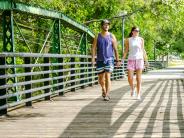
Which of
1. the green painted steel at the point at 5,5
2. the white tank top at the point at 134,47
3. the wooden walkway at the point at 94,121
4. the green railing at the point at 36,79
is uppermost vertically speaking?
the green painted steel at the point at 5,5

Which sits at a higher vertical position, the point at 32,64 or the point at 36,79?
the point at 32,64

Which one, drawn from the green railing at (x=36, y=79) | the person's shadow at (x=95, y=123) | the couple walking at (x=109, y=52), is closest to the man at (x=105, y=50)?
the couple walking at (x=109, y=52)

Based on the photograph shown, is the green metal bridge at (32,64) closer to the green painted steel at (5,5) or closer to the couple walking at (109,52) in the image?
the green painted steel at (5,5)

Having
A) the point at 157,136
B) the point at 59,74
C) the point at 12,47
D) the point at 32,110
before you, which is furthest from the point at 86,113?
the point at 59,74

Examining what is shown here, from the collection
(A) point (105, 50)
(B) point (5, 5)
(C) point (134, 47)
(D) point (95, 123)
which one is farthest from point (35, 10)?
(D) point (95, 123)

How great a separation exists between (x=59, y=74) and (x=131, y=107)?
3.85m

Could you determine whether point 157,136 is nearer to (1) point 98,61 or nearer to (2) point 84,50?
(1) point 98,61

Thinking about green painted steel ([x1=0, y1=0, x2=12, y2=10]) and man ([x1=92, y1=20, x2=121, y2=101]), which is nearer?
green painted steel ([x1=0, y1=0, x2=12, y2=10])

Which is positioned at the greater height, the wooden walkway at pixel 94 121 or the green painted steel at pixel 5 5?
the green painted steel at pixel 5 5

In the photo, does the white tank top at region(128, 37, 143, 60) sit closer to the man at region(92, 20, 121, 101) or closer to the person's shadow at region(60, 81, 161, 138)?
the man at region(92, 20, 121, 101)

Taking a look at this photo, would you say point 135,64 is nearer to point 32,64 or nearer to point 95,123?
point 32,64

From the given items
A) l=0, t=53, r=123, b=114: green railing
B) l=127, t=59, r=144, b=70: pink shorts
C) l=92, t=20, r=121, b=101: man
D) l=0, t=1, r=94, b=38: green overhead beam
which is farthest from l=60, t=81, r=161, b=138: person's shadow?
l=0, t=1, r=94, b=38: green overhead beam

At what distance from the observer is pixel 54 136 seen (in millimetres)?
6453

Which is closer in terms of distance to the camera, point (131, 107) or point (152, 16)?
point (131, 107)
